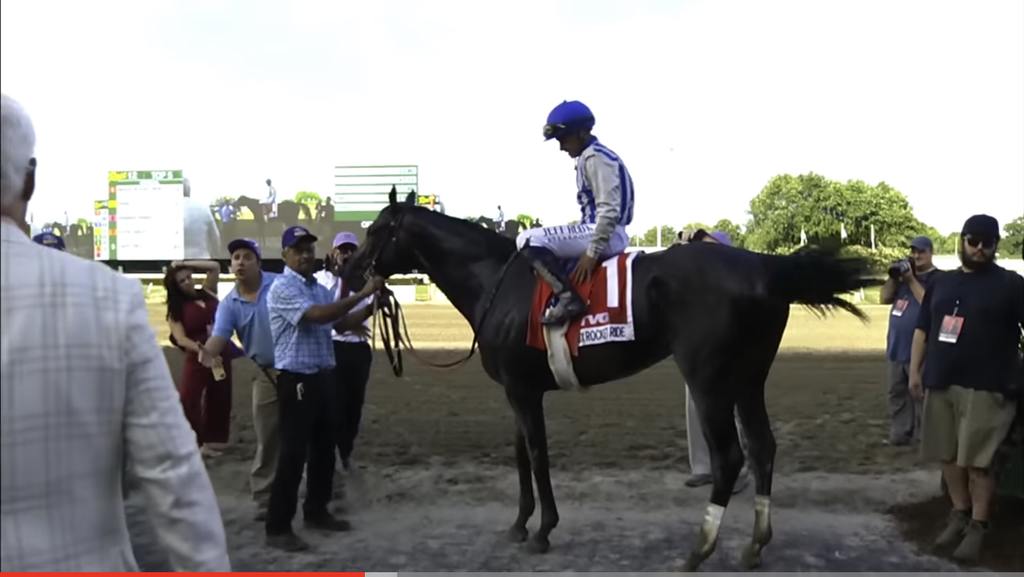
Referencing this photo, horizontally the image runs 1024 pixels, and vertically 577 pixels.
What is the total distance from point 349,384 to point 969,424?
12.9ft

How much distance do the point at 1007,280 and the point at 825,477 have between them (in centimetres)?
224

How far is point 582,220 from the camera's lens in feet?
16.4

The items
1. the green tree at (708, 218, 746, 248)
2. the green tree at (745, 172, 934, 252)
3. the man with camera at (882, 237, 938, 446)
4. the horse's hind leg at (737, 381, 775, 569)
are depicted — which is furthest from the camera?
the green tree at (708, 218, 746, 248)

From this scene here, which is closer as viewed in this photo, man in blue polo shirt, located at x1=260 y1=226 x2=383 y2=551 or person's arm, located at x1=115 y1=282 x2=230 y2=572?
person's arm, located at x1=115 y1=282 x2=230 y2=572

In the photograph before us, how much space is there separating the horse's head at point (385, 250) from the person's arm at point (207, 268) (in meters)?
1.72

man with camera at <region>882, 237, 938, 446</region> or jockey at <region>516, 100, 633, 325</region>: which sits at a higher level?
jockey at <region>516, 100, 633, 325</region>

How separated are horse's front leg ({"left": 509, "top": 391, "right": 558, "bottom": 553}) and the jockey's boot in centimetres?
52

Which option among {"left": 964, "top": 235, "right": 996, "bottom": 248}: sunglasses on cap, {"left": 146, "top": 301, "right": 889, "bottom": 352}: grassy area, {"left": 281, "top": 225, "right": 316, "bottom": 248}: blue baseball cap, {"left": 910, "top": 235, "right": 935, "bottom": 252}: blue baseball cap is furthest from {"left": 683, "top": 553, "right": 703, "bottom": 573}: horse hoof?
{"left": 146, "top": 301, "right": 889, "bottom": 352}: grassy area

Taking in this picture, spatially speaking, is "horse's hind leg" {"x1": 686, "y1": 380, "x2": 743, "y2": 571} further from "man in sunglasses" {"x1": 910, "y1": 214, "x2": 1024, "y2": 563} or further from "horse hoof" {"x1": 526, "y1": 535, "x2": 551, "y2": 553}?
"man in sunglasses" {"x1": 910, "y1": 214, "x2": 1024, "y2": 563}

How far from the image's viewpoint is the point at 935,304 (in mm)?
4523

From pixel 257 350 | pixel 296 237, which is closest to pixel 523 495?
pixel 257 350

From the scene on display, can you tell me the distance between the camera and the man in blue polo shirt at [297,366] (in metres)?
4.64

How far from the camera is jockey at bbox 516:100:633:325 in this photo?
464 centimetres

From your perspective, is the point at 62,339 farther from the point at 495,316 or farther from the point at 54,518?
the point at 495,316
